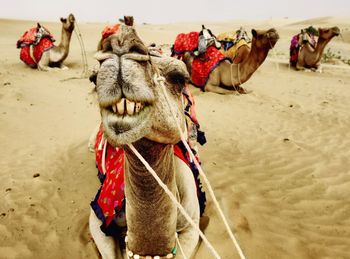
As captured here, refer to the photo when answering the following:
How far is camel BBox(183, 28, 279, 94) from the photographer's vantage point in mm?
5559

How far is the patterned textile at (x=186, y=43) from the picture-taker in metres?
7.22

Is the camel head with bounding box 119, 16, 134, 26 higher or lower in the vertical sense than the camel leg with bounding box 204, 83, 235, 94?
higher

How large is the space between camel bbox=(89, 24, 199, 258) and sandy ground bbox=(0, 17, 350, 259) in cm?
28

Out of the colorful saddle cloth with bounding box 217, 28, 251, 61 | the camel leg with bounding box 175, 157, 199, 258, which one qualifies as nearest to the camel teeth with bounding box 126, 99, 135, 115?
the camel leg with bounding box 175, 157, 199, 258

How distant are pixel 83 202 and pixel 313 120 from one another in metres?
4.28

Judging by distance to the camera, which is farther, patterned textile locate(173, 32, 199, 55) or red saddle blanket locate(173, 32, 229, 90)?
patterned textile locate(173, 32, 199, 55)

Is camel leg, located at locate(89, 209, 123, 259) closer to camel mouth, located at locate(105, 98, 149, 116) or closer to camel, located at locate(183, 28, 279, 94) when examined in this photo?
camel mouth, located at locate(105, 98, 149, 116)

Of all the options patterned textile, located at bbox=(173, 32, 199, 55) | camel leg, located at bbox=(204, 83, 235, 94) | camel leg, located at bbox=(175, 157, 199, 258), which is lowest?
camel leg, located at bbox=(204, 83, 235, 94)

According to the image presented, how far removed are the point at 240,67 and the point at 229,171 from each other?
10.1ft

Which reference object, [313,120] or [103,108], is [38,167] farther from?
[313,120]

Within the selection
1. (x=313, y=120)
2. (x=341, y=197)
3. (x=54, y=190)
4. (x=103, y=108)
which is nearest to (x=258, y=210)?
(x=341, y=197)

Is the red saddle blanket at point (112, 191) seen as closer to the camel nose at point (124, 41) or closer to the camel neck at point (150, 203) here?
the camel neck at point (150, 203)

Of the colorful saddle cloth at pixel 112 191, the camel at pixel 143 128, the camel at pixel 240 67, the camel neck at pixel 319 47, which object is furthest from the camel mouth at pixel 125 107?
the camel neck at pixel 319 47

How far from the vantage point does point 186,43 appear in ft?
24.0
